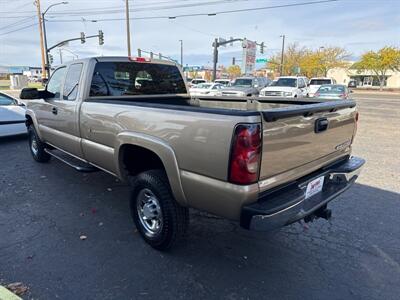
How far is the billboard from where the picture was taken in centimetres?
3909

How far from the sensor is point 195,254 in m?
3.20

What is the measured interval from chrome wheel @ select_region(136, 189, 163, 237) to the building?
73692mm

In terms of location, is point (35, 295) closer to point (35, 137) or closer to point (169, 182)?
point (169, 182)

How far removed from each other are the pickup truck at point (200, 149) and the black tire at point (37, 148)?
67.8 inches

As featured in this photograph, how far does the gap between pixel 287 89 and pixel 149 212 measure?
59.1 feet

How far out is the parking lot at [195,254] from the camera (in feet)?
8.79

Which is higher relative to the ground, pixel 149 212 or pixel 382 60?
pixel 382 60

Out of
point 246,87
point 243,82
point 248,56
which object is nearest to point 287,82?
point 246,87

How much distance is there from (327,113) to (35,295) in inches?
117

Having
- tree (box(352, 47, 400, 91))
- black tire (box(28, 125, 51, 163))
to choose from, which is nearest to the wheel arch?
black tire (box(28, 125, 51, 163))

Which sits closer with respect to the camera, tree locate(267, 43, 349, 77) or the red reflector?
the red reflector

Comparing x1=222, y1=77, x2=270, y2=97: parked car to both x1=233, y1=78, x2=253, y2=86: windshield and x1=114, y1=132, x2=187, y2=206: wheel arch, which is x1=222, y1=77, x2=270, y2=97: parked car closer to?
x1=233, y1=78, x2=253, y2=86: windshield

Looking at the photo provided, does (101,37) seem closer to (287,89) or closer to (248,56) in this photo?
(248,56)

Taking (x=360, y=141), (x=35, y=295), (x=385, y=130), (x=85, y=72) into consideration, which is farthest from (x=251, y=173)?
(x=385, y=130)
